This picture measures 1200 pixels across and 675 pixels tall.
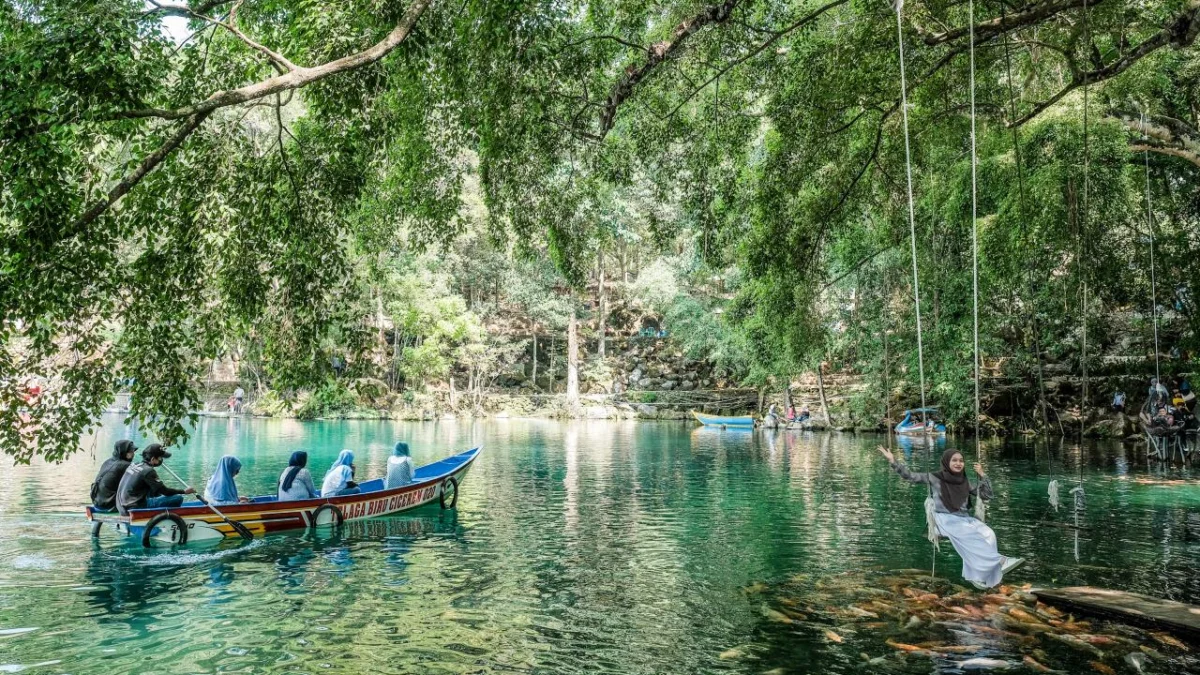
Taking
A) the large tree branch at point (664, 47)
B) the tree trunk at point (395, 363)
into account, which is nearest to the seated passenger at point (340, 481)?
the large tree branch at point (664, 47)

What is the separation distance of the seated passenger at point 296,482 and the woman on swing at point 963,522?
9.61 metres

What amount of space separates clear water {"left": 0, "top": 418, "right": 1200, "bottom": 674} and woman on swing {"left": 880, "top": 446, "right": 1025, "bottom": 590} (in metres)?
0.52

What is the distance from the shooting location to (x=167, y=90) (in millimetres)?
7184

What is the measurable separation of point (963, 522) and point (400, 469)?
10261 mm

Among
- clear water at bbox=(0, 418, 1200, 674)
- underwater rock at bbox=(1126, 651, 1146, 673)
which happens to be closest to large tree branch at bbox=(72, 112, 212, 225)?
clear water at bbox=(0, 418, 1200, 674)

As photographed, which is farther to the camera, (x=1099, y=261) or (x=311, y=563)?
(x=1099, y=261)

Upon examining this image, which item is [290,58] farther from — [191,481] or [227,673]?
[191,481]

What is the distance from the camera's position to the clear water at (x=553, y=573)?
7.28m

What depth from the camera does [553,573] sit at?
34.4 ft

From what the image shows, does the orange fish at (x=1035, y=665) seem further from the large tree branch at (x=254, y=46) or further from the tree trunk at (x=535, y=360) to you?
the tree trunk at (x=535, y=360)

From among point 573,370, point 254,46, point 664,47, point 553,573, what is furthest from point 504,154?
point 573,370

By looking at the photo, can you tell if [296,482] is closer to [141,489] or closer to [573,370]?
[141,489]

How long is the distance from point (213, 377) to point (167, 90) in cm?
5060

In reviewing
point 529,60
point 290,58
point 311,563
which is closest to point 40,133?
point 290,58
